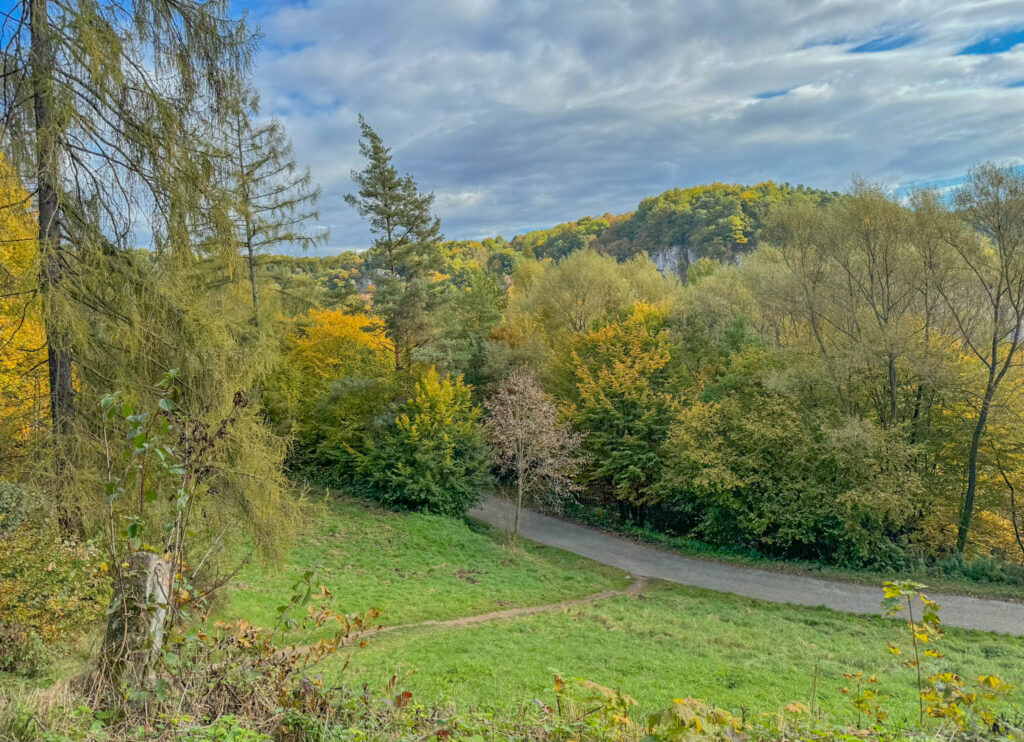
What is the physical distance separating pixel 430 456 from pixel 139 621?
18.1m

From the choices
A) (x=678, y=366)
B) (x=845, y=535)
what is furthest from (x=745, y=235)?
(x=845, y=535)

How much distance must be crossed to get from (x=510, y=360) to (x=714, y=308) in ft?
32.7

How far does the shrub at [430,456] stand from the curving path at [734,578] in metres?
2.68

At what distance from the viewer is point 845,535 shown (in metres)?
17.0

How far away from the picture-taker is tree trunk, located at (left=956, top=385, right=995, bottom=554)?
1597 cm

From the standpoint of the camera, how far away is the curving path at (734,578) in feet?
43.2

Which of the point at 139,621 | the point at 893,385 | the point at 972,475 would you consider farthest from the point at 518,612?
the point at 972,475

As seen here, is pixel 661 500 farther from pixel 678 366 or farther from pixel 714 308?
pixel 714 308

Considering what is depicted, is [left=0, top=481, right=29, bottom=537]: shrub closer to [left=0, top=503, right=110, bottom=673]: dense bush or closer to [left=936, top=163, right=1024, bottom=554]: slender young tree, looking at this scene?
[left=0, top=503, right=110, bottom=673]: dense bush

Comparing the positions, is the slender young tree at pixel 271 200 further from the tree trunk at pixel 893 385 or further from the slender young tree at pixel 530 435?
the tree trunk at pixel 893 385

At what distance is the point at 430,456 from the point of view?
20.8m

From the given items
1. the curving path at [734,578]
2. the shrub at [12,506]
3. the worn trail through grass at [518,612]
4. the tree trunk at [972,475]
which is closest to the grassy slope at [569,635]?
the worn trail through grass at [518,612]

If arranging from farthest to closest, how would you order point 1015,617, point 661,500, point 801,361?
point 661,500, point 801,361, point 1015,617

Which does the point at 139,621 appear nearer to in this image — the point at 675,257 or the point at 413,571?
the point at 413,571
